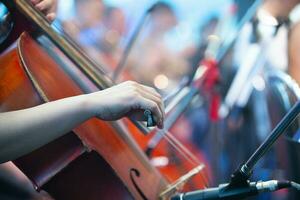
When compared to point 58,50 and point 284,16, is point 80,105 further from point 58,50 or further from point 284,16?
point 284,16

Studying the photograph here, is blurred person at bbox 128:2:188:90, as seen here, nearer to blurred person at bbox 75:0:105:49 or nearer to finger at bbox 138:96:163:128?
blurred person at bbox 75:0:105:49

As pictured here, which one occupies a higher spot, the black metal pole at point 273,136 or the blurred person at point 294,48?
the blurred person at point 294,48

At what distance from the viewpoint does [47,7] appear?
1.00m

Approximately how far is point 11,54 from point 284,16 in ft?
3.81

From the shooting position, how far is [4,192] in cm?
111

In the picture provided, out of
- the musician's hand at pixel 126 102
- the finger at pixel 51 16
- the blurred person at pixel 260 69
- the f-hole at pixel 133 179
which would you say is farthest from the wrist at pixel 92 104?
the blurred person at pixel 260 69

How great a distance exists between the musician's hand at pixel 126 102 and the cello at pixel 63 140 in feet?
0.31

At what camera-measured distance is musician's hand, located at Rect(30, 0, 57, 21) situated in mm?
969

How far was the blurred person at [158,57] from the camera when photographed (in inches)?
101

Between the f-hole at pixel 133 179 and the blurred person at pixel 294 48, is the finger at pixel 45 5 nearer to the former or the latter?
the f-hole at pixel 133 179

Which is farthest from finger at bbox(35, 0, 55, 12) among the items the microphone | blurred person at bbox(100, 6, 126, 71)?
blurred person at bbox(100, 6, 126, 71)

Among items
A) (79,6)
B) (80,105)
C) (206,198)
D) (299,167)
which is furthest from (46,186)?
(79,6)

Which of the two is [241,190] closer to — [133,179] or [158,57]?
[133,179]

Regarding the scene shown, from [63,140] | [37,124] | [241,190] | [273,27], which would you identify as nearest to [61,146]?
[63,140]
